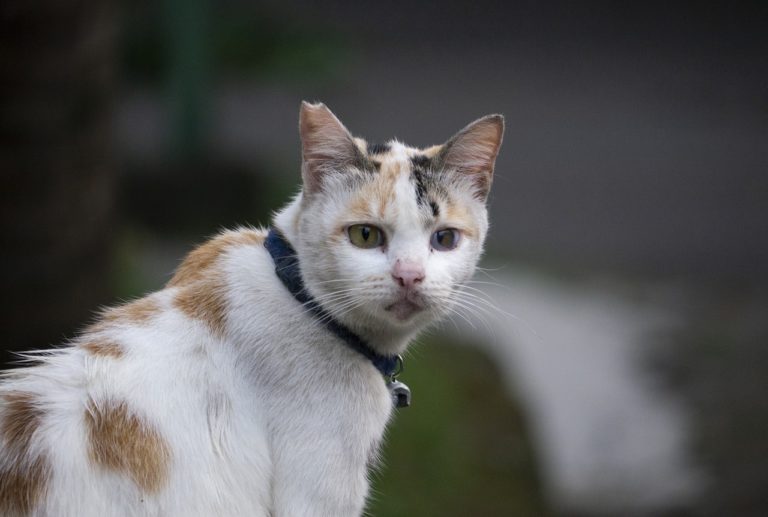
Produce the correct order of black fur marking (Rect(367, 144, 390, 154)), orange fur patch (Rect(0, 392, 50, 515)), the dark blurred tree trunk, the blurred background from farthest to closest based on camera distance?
the blurred background → the dark blurred tree trunk → black fur marking (Rect(367, 144, 390, 154)) → orange fur patch (Rect(0, 392, 50, 515))

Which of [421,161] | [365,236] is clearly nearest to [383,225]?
Result: [365,236]

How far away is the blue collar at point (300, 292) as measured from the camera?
2924 millimetres

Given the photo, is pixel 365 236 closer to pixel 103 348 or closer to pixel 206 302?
pixel 206 302

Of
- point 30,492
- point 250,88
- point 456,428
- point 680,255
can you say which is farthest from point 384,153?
point 250,88

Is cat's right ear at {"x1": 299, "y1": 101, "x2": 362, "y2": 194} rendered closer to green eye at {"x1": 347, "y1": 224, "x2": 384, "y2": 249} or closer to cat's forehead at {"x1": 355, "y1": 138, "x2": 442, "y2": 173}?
cat's forehead at {"x1": 355, "y1": 138, "x2": 442, "y2": 173}

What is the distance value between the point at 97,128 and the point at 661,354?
4.17 metres

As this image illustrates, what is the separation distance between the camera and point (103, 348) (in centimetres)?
276

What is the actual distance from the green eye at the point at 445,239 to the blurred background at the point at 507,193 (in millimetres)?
987

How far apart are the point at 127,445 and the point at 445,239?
1046mm

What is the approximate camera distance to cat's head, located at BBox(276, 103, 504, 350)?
282 centimetres

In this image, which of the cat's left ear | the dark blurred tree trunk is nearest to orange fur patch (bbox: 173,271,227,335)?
the cat's left ear

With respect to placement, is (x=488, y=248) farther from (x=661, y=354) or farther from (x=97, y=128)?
(x=97, y=128)

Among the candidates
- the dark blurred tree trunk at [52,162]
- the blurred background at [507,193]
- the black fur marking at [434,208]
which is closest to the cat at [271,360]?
the black fur marking at [434,208]

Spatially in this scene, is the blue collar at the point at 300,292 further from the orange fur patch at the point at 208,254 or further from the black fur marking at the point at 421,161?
the black fur marking at the point at 421,161
